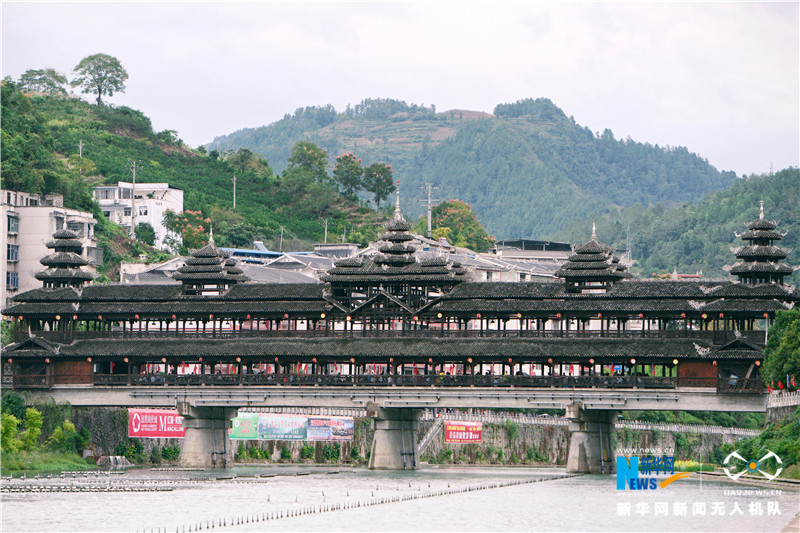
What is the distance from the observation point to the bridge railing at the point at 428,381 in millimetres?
75625

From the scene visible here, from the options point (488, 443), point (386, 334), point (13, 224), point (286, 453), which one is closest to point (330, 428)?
point (286, 453)

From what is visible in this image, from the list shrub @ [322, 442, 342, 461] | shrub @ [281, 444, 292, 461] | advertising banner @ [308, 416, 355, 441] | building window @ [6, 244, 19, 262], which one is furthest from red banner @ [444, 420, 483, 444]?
building window @ [6, 244, 19, 262]

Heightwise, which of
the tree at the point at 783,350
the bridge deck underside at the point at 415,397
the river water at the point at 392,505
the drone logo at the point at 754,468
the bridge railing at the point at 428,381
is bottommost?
the river water at the point at 392,505

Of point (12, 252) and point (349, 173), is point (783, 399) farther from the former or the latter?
point (349, 173)

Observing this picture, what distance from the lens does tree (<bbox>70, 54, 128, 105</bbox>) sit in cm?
17662

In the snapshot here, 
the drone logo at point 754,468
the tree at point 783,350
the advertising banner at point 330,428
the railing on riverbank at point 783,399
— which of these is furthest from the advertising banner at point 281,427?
the tree at point 783,350

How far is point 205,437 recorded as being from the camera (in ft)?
274

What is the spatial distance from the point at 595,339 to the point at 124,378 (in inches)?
1182

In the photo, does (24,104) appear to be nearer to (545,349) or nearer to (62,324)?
(62,324)

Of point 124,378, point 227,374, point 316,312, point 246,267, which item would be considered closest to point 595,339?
point 316,312

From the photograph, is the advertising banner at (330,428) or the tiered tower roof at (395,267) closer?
the tiered tower roof at (395,267)

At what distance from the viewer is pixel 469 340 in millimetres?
81875

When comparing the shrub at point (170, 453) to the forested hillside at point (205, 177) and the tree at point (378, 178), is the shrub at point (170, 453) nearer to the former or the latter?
the forested hillside at point (205, 177)

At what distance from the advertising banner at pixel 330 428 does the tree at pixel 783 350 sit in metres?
31.4
